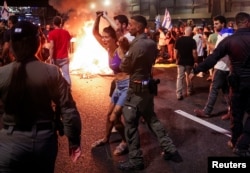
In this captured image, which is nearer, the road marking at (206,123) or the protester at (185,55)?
the road marking at (206,123)

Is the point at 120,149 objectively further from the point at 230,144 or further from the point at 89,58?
the point at 89,58

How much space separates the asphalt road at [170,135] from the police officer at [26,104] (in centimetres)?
190

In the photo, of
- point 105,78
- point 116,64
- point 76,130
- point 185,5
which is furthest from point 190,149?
point 185,5

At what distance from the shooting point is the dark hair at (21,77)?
7.87ft

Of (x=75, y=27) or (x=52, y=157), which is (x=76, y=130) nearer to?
(x=52, y=157)

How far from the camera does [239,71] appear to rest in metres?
4.59

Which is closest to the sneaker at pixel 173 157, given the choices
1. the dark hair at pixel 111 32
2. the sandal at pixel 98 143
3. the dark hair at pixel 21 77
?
the sandal at pixel 98 143

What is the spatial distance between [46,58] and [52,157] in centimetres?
633

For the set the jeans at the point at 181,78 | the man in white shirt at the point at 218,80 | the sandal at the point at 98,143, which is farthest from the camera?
A: the jeans at the point at 181,78

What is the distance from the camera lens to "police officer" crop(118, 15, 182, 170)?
419cm

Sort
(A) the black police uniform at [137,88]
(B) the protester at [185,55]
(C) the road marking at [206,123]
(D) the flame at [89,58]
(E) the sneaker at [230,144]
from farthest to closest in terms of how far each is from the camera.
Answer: (D) the flame at [89,58], (B) the protester at [185,55], (C) the road marking at [206,123], (E) the sneaker at [230,144], (A) the black police uniform at [137,88]

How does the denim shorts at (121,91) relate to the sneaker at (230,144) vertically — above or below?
above

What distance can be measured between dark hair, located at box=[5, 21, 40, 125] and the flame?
31.7 feet

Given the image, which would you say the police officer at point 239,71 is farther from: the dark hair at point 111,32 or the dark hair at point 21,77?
the dark hair at point 21,77
